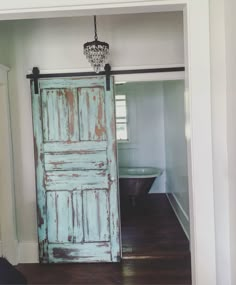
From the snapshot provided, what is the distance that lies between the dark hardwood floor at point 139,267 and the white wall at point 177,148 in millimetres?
384

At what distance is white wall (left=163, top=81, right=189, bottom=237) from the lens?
12.7 ft

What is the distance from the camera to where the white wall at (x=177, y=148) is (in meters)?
3.86

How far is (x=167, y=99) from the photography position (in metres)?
5.40

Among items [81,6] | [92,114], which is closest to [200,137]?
[81,6]

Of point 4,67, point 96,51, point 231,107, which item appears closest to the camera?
point 231,107

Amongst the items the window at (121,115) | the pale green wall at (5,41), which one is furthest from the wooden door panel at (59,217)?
the window at (121,115)

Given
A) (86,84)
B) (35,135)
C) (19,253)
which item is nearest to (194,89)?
(86,84)

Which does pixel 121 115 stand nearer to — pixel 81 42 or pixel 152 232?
pixel 152 232

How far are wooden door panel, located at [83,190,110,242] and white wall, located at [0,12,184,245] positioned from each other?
120 cm

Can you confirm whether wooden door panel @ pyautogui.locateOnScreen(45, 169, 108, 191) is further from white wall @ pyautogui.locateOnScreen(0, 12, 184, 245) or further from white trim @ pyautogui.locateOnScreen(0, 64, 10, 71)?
white trim @ pyautogui.locateOnScreen(0, 64, 10, 71)

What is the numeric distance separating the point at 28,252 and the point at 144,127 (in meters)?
3.47

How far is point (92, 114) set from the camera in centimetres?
312

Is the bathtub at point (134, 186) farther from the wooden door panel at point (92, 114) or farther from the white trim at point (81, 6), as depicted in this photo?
the white trim at point (81, 6)

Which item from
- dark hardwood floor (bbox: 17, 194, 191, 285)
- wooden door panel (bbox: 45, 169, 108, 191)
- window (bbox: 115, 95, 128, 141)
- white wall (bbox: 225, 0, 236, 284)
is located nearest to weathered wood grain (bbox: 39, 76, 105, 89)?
wooden door panel (bbox: 45, 169, 108, 191)
